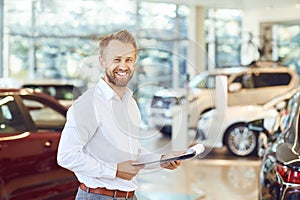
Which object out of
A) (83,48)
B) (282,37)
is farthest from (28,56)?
(282,37)

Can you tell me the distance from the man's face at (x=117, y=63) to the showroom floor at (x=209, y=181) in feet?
9.43

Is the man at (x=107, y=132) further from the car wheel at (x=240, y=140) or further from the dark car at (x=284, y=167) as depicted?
the car wheel at (x=240, y=140)

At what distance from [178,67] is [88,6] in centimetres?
954

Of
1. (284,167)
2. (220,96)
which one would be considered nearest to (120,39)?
(220,96)

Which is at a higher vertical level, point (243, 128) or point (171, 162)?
point (171, 162)

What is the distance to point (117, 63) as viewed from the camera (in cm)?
199

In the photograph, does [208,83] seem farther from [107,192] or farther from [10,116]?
[10,116]

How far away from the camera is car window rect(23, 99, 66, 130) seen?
480 cm

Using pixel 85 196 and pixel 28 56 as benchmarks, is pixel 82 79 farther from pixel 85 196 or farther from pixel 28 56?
pixel 28 56

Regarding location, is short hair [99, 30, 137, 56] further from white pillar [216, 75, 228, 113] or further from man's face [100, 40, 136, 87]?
white pillar [216, 75, 228, 113]

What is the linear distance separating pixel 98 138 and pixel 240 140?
22.6 feet

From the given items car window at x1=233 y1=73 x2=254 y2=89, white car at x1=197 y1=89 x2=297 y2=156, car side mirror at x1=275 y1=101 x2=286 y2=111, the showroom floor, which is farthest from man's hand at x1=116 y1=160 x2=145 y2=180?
car window at x1=233 y1=73 x2=254 y2=89

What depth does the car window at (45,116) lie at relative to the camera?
4.80m

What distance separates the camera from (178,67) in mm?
2924
